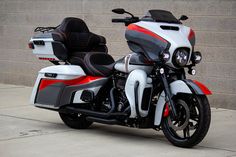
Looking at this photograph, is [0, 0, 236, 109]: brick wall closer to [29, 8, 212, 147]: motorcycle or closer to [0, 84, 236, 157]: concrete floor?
[0, 84, 236, 157]: concrete floor

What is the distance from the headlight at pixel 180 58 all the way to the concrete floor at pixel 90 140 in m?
0.89

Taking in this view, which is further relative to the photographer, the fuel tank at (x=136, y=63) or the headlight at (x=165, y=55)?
the fuel tank at (x=136, y=63)

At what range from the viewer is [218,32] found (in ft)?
32.4

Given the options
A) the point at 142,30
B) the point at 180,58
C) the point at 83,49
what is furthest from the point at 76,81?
the point at 180,58

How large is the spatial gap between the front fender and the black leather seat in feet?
2.85

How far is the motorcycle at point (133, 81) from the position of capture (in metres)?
6.67

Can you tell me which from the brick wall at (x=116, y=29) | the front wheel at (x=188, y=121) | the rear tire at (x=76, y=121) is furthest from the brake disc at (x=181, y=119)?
the brick wall at (x=116, y=29)

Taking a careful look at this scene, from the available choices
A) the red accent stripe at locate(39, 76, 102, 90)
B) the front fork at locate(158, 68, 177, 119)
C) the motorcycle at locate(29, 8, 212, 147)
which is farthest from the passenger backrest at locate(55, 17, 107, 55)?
the front fork at locate(158, 68, 177, 119)

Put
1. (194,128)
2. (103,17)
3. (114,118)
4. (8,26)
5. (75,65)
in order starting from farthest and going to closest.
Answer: (8,26), (103,17), (75,65), (114,118), (194,128)

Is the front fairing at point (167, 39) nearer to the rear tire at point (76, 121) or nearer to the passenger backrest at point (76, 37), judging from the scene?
the passenger backrest at point (76, 37)

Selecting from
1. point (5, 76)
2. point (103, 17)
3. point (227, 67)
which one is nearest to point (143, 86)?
point (227, 67)

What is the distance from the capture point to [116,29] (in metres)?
11.2

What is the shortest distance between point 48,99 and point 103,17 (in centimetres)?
393

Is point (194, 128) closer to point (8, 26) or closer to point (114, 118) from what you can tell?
point (114, 118)
